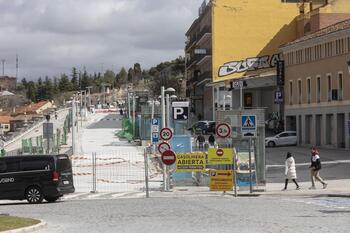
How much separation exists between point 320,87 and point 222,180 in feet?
129

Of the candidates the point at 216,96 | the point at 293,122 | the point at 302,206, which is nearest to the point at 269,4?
the point at 216,96

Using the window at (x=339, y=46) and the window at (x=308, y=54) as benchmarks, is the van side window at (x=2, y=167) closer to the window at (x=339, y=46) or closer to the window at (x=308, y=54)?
the window at (x=339, y=46)

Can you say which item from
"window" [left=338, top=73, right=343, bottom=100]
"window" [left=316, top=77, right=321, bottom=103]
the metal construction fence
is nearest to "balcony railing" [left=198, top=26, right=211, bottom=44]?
"window" [left=316, top=77, right=321, bottom=103]

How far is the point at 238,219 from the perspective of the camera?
2000 centimetres

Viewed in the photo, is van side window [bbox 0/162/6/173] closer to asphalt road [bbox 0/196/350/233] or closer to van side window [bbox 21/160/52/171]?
van side window [bbox 21/160/52/171]

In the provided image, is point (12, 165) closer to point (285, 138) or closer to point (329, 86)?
point (329, 86)

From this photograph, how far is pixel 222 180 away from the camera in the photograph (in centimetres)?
3198

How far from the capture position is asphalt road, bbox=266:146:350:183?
41719mm

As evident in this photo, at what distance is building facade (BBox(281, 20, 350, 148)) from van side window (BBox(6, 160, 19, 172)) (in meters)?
36.3

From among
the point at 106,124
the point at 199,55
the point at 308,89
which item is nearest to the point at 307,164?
the point at 308,89

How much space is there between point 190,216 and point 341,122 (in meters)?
46.3

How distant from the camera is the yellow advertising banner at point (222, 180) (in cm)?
3186

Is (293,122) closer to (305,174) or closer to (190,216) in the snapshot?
(305,174)

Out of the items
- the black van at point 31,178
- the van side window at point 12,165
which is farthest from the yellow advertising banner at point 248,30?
the van side window at point 12,165
